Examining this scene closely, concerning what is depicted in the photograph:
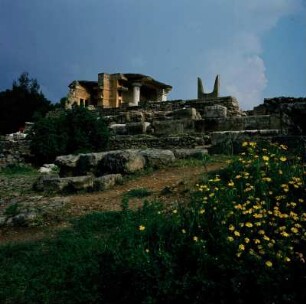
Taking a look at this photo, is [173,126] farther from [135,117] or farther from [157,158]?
[157,158]

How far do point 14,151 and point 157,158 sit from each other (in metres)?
8.54

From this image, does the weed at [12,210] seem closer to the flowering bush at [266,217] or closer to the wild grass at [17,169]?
the flowering bush at [266,217]

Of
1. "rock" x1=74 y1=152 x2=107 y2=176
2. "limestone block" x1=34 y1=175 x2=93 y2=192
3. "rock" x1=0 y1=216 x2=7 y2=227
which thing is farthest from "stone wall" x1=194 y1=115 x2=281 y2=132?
"rock" x1=0 y1=216 x2=7 y2=227

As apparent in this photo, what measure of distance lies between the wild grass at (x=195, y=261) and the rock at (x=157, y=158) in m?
4.60

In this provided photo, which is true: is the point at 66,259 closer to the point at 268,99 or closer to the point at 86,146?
the point at 86,146

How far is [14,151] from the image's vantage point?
1575cm

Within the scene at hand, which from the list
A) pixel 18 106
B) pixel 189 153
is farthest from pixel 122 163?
pixel 18 106

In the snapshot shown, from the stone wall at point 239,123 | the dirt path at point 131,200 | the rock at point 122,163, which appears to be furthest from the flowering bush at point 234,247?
the stone wall at point 239,123

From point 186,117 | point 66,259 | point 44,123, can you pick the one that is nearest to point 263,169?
point 66,259

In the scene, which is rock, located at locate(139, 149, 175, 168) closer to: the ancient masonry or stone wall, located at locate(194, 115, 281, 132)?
the ancient masonry

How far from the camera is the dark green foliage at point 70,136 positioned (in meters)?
13.9

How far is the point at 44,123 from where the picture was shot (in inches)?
577

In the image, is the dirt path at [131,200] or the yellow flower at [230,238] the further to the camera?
the dirt path at [131,200]

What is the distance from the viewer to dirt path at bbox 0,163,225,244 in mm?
5715
